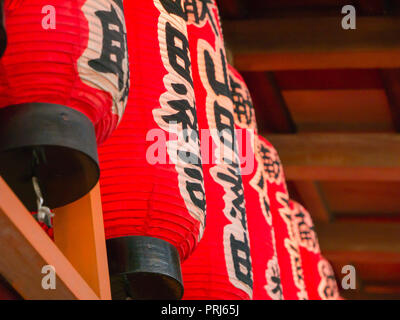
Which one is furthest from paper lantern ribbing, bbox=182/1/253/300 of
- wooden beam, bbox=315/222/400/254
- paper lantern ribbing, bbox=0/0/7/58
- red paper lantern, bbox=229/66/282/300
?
wooden beam, bbox=315/222/400/254

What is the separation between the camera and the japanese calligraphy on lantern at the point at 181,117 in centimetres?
182

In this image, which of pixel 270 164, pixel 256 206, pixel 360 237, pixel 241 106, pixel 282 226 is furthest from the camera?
pixel 360 237

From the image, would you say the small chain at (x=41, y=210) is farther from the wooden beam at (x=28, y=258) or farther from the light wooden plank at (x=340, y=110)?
the light wooden plank at (x=340, y=110)

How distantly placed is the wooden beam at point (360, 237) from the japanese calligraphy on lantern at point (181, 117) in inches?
206

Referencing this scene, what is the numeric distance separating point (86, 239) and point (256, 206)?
1.32 meters

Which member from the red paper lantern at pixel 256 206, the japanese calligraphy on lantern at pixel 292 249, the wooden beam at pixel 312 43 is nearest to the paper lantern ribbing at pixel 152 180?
the red paper lantern at pixel 256 206

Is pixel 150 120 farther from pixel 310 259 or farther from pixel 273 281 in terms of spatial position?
pixel 310 259

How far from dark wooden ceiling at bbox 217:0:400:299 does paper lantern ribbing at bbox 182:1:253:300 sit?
235cm

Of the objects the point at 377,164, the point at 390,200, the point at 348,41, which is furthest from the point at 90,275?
the point at 390,200

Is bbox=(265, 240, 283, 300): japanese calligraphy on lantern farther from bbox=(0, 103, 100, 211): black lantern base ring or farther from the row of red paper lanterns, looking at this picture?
bbox=(0, 103, 100, 211): black lantern base ring

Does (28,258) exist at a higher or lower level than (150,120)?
lower

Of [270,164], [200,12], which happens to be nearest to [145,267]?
[200,12]

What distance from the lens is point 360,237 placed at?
23.3 ft

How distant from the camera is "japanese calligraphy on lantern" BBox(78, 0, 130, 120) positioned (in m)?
1.49
